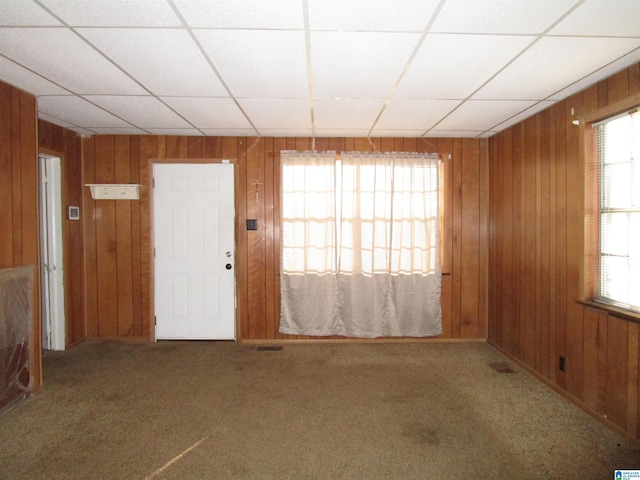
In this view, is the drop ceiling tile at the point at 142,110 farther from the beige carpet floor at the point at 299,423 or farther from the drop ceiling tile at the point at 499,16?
the beige carpet floor at the point at 299,423

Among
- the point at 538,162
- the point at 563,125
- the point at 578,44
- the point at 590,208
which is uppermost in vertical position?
the point at 578,44

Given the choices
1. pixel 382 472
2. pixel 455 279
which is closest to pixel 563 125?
pixel 455 279

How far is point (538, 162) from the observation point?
308 cm

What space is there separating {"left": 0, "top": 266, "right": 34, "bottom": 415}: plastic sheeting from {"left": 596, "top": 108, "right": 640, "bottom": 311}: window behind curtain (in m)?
4.51

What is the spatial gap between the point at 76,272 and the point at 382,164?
3.88 meters

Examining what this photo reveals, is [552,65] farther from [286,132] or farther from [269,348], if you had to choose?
[269,348]

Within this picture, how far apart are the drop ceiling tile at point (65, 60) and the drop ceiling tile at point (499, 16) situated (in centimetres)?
210

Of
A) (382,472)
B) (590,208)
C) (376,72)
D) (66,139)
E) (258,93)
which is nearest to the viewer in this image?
(382,472)

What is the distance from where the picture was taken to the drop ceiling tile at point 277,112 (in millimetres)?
2885

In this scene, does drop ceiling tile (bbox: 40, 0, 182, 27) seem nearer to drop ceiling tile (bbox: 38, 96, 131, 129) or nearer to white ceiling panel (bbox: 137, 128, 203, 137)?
drop ceiling tile (bbox: 38, 96, 131, 129)

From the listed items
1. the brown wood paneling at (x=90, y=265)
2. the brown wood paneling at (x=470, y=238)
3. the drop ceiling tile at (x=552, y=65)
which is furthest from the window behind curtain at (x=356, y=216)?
the brown wood paneling at (x=90, y=265)

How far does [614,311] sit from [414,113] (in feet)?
7.35

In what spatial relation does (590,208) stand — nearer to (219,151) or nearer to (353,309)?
(353,309)

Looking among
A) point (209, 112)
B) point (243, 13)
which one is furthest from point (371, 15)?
point (209, 112)
